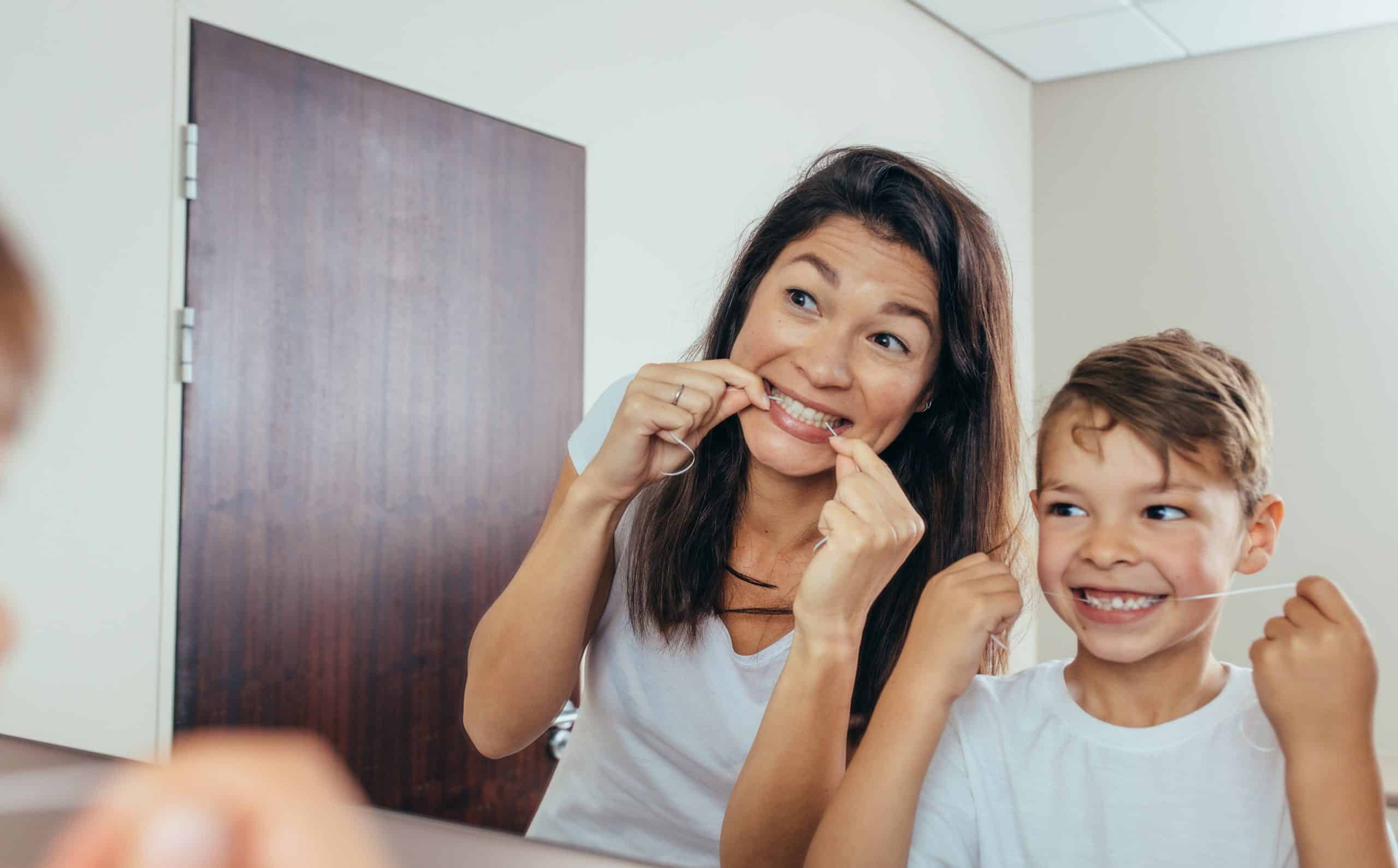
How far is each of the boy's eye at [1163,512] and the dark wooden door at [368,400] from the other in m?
0.49

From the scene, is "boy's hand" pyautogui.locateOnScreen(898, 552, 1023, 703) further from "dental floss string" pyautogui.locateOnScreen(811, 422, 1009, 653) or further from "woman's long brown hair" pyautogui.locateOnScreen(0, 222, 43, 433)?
"woman's long brown hair" pyautogui.locateOnScreen(0, 222, 43, 433)

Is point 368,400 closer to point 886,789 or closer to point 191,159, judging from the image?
point 191,159

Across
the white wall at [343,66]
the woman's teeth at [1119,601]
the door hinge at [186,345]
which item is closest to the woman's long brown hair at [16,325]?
the white wall at [343,66]

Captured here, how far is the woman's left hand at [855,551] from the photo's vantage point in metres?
0.41

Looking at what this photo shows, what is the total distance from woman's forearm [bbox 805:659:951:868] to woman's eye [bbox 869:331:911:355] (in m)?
0.20

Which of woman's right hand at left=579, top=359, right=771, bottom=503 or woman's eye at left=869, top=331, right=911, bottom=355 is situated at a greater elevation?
woman's eye at left=869, top=331, right=911, bottom=355

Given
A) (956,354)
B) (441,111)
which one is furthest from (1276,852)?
(441,111)

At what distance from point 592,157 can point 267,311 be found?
1.74ft

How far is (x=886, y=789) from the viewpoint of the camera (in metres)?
0.37

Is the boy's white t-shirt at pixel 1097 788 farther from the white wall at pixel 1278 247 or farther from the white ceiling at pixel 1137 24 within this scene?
the white ceiling at pixel 1137 24

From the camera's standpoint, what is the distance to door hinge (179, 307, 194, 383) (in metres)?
0.71

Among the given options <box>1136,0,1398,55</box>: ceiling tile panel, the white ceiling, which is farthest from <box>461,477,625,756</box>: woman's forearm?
<box>1136,0,1398,55</box>: ceiling tile panel

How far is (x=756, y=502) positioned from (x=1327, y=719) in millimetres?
390

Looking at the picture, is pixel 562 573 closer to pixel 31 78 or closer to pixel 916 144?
pixel 31 78
